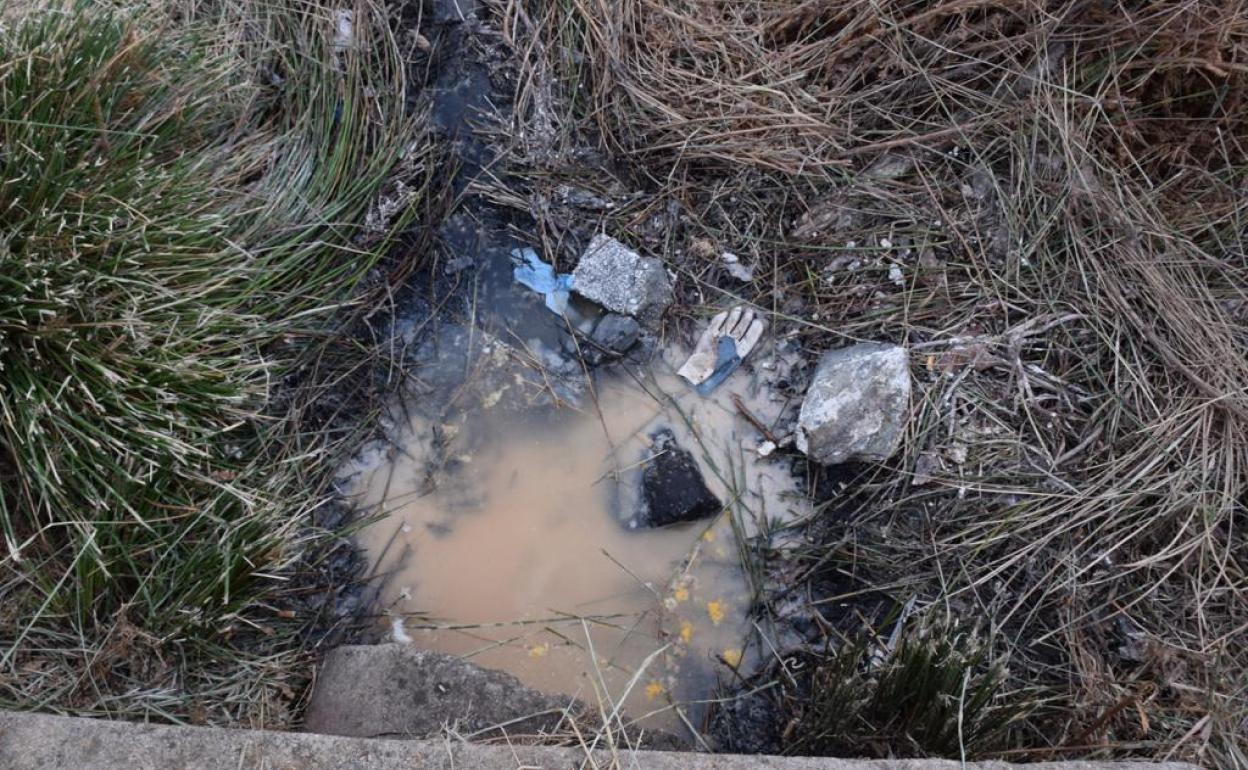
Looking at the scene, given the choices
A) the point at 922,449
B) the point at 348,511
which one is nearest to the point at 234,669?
the point at 348,511

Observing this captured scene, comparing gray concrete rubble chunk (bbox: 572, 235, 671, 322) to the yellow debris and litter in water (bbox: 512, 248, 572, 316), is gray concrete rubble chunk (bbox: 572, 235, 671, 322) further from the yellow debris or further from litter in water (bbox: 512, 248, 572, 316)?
the yellow debris

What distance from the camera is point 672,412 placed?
100 inches

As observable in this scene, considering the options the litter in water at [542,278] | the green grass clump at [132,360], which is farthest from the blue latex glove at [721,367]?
the green grass clump at [132,360]

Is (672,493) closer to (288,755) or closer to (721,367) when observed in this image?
(721,367)

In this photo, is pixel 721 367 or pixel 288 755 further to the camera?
pixel 721 367

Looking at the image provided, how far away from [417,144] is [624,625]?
148 centimetres

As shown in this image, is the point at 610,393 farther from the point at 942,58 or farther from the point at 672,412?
the point at 942,58

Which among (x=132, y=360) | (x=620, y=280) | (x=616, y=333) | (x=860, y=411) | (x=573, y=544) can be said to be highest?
(x=132, y=360)

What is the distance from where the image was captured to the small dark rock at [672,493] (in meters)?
2.39

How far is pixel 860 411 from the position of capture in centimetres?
236

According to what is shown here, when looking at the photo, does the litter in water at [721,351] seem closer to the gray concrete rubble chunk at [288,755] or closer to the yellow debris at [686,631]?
the yellow debris at [686,631]

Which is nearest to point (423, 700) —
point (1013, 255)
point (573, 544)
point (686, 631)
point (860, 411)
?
point (573, 544)

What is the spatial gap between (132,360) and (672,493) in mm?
1332

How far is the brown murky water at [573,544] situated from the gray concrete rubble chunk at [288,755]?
0.50 meters
